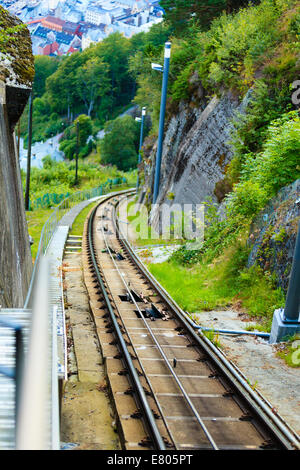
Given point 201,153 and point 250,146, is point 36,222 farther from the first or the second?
point 250,146

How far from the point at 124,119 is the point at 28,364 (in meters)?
86.2

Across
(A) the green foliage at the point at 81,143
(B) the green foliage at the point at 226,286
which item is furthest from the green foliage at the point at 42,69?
(B) the green foliage at the point at 226,286

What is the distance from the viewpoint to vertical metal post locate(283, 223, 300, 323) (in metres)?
8.77

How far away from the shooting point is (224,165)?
63.1 feet

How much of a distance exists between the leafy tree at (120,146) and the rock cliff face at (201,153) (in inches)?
2288

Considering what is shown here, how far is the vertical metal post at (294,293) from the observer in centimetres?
877

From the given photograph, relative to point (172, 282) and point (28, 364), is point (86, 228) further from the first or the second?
point (28, 364)

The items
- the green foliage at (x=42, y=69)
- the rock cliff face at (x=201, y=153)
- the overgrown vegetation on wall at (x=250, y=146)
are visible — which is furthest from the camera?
the green foliage at (x=42, y=69)

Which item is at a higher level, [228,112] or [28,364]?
[228,112]

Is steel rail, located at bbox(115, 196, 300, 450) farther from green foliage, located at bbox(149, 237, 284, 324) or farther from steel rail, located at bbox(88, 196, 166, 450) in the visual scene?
steel rail, located at bbox(88, 196, 166, 450)

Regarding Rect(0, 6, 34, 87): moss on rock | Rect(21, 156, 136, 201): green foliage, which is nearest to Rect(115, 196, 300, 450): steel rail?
Rect(0, 6, 34, 87): moss on rock

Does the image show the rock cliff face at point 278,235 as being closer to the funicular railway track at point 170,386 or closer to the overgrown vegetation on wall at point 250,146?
the overgrown vegetation on wall at point 250,146

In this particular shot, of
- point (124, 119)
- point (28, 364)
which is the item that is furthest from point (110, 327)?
point (124, 119)

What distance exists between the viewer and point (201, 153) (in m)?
21.7
